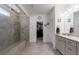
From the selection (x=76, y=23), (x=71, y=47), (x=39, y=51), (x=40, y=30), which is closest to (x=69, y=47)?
(x=71, y=47)

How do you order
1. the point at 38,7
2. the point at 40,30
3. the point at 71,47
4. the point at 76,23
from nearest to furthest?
the point at 71,47, the point at 76,23, the point at 38,7, the point at 40,30

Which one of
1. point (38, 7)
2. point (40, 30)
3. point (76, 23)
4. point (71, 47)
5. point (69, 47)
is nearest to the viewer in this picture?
point (71, 47)

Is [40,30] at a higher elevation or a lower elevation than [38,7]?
lower

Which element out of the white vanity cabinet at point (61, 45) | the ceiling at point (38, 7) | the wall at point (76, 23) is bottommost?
the white vanity cabinet at point (61, 45)

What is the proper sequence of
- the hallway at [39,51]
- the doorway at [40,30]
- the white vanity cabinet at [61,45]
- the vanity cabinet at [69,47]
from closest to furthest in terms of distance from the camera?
the vanity cabinet at [69,47], the white vanity cabinet at [61,45], the hallway at [39,51], the doorway at [40,30]

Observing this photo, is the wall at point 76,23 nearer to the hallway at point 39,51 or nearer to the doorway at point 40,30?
the hallway at point 39,51

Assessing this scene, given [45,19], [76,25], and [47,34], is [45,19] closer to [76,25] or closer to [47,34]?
[47,34]

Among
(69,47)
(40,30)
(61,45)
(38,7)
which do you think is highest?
(38,7)

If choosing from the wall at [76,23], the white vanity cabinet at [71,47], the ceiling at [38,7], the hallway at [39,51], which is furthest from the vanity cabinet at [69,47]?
the ceiling at [38,7]

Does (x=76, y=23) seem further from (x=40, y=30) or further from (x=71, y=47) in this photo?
(x=40, y=30)

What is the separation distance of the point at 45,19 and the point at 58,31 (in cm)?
297
